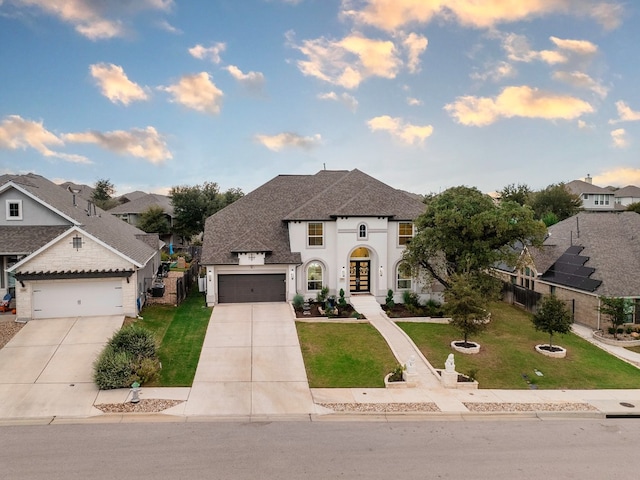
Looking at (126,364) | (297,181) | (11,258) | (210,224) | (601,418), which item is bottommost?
(601,418)

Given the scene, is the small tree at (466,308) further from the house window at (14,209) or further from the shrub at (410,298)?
the house window at (14,209)

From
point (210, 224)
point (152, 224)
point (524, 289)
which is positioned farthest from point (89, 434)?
point (152, 224)

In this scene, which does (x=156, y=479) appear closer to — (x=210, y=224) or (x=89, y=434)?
(x=89, y=434)

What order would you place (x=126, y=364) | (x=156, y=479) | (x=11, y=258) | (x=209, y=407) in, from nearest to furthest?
(x=156, y=479) < (x=209, y=407) < (x=126, y=364) < (x=11, y=258)

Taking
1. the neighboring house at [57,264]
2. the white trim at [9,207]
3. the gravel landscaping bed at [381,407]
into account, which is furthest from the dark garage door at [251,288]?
the gravel landscaping bed at [381,407]

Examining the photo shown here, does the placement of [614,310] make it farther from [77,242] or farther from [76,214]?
[76,214]
